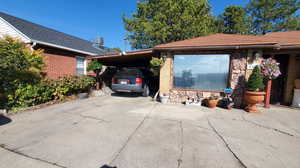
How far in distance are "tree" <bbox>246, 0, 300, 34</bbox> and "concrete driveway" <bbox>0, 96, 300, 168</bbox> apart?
16430 millimetres

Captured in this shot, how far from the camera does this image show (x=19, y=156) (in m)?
1.95

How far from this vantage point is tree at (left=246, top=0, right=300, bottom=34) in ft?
43.6

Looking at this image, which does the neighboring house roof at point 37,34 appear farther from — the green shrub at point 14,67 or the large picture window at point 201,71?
the large picture window at point 201,71

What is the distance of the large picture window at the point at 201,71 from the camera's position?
523 cm

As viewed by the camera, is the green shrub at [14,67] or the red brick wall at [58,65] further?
the red brick wall at [58,65]

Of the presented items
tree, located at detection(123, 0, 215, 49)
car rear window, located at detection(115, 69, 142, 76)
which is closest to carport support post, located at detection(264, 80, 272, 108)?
car rear window, located at detection(115, 69, 142, 76)

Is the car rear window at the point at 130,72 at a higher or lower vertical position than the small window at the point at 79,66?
lower

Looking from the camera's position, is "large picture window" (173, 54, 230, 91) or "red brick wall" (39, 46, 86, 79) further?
"red brick wall" (39, 46, 86, 79)

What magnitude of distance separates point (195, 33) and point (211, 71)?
29.9ft

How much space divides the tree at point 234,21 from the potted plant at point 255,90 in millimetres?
13751

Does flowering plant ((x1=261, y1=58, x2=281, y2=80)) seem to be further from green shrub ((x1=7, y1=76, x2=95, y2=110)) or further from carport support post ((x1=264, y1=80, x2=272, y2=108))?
green shrub ((x1=7, y1=76, x2=95, y2=110))

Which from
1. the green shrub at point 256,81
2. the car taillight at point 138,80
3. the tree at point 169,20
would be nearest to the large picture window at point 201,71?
the green shrub at point 256,81

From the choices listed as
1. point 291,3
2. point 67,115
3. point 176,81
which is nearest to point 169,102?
point 176,81

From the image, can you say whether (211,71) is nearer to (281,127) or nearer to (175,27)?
(281,127)
